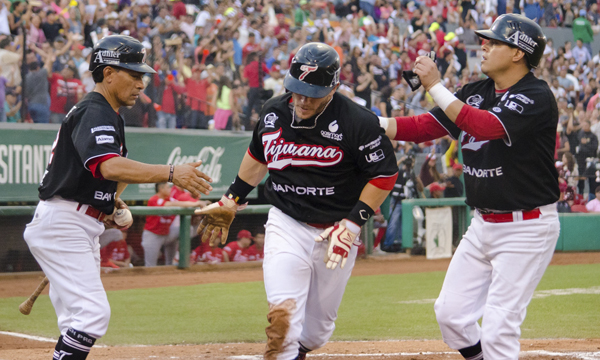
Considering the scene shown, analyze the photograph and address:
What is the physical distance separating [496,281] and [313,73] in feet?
5.24

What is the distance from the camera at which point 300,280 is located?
4105 mm

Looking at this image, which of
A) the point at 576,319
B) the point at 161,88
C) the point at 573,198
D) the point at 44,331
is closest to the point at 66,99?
the point at 161,88

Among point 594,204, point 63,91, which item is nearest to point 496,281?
point 63,91

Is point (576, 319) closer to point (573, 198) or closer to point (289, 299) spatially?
point (289, 299)

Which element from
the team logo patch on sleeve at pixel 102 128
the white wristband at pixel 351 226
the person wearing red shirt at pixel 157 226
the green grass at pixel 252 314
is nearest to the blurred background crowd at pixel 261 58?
the person wearing red shirt at pixel 157 226

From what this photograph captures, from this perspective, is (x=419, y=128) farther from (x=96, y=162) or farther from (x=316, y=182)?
(x=96, y=162)

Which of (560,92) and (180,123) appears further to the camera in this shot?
(560,92)

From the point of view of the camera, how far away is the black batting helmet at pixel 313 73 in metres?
4.06

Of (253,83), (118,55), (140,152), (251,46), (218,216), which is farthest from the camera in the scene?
(251,46)

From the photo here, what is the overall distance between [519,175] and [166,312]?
5129mm

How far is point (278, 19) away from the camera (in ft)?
52.9

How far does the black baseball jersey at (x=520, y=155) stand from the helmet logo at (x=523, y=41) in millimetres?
183

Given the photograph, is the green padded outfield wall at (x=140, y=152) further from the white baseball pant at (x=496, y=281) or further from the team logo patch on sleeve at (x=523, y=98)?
the team logo patch on sleeve at (x=523, y=98)

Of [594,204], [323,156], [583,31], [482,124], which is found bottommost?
[594,204]
